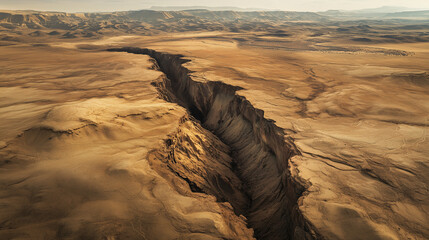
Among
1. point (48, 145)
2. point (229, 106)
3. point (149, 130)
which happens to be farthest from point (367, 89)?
point (48, 145)

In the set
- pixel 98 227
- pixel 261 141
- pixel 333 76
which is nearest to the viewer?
pixel 98 227

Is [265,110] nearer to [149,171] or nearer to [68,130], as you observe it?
[149,171]

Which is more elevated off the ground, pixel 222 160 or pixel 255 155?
pixel 255 155

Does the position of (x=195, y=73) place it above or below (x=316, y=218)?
above

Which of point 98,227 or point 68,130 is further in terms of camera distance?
point 68,130

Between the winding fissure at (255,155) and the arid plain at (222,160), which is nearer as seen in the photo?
the arid plain at (222,160)

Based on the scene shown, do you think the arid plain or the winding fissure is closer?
the arid plain

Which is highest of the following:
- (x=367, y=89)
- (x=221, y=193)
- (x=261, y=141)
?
(x=367, y=89)

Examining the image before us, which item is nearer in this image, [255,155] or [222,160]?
[222,160]
